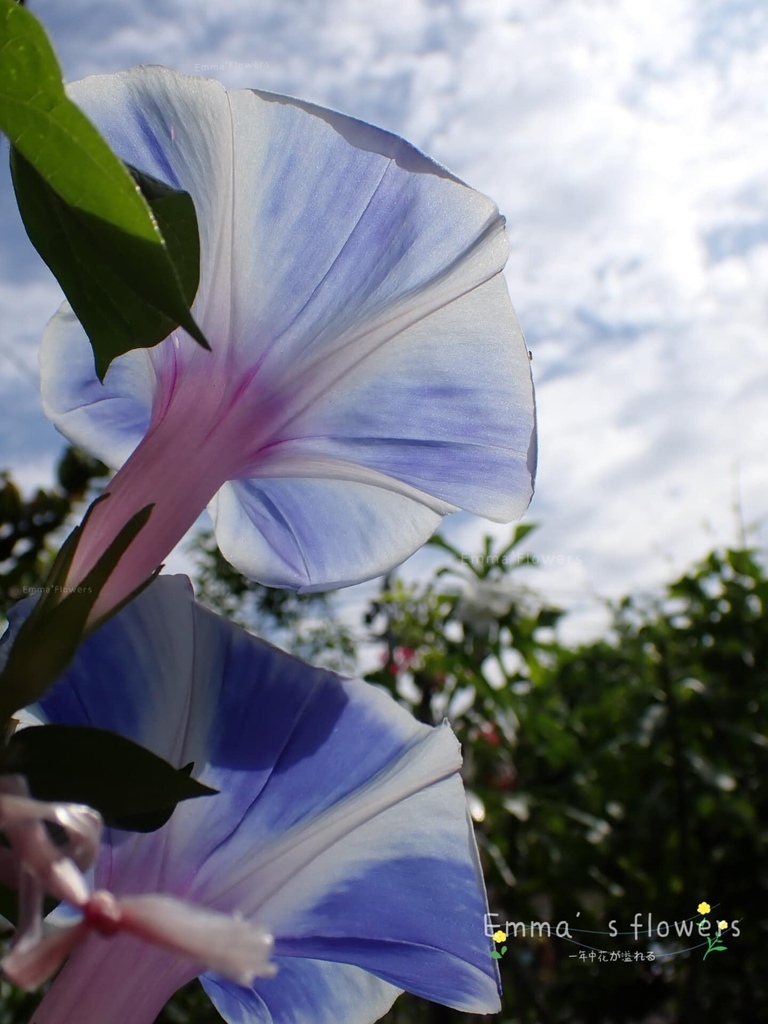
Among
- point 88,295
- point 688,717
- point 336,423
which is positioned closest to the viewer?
point 88,295

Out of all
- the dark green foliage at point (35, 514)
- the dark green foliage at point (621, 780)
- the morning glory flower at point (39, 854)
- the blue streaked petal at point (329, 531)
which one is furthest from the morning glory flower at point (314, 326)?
the dark green foliage at point (621, 780)

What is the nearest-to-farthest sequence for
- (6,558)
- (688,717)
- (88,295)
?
(88,295) < (6,558) < (688,717)

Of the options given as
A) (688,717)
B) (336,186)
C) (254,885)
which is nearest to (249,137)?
(336,186)

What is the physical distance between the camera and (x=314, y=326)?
1.26ft

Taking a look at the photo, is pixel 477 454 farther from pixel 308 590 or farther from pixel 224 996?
pixel 224 996

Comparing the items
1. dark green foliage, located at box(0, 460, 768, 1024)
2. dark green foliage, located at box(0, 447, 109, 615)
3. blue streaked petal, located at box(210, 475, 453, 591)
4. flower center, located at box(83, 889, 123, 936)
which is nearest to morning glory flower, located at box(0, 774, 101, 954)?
flower center, located at box(83, 889, 123, 936)

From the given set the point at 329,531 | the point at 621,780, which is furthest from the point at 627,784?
the point at 329,531

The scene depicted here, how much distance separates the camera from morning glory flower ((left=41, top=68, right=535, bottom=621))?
37 cm

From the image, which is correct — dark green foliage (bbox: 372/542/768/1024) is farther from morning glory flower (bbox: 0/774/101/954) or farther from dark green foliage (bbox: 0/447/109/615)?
morning glory flower (bbox: 0/774/101/954)

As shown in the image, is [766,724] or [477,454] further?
[766,724]

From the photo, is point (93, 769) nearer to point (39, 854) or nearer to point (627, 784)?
point (39, 854)

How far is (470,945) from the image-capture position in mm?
352

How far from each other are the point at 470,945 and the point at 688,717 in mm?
2085

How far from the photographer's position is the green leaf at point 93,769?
255 mm
